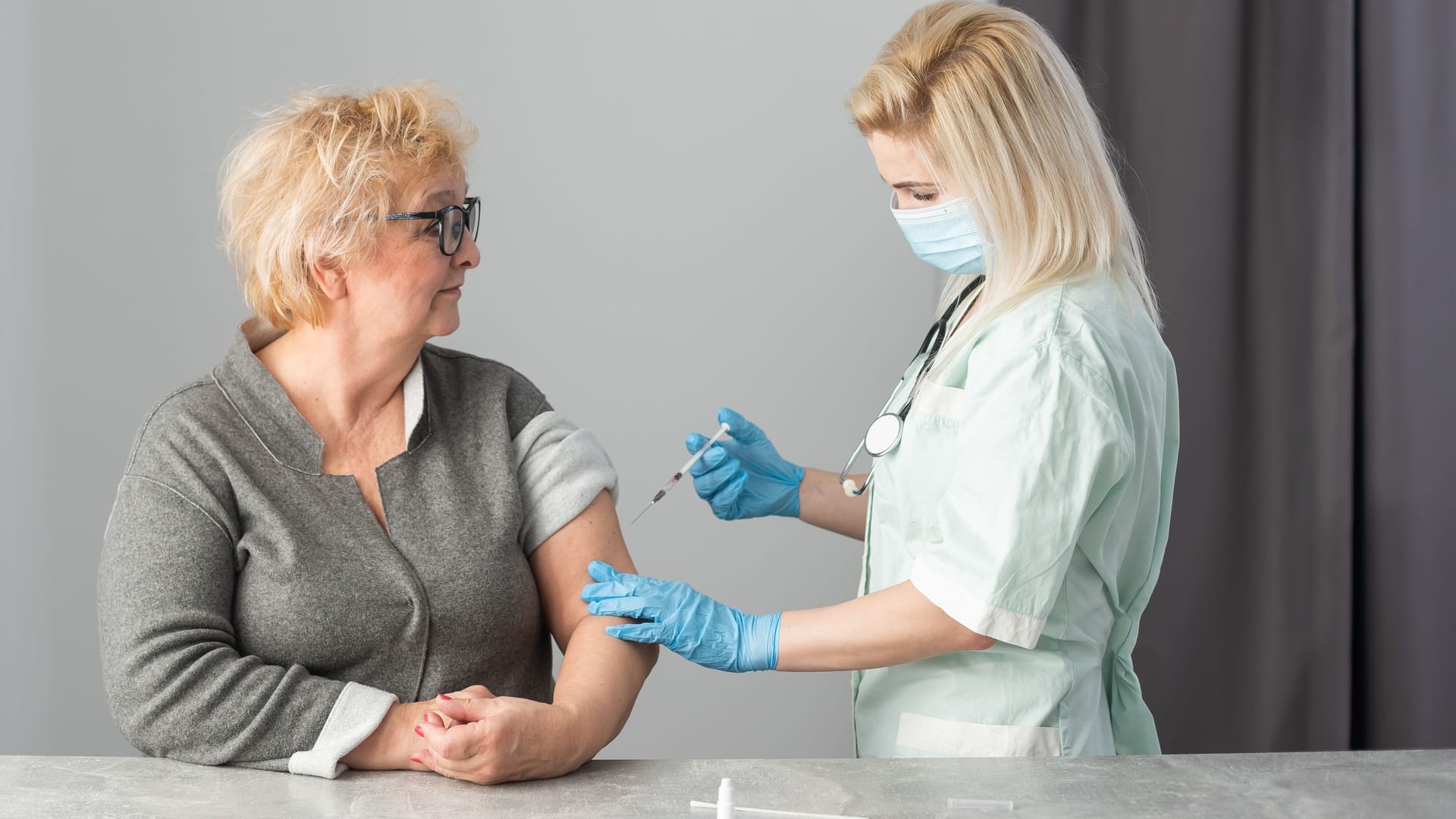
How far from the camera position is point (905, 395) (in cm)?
167

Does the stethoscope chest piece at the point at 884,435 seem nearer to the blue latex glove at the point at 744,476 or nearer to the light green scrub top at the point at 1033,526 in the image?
the light green scrub top at the point at 1033,526

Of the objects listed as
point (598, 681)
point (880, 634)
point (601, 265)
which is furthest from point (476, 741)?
point (601, 265)

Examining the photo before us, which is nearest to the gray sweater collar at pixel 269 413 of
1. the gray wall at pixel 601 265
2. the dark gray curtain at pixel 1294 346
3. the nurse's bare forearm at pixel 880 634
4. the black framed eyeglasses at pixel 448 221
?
the black framed eyeglasses at pixel 448 221

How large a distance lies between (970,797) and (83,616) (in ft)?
6.80

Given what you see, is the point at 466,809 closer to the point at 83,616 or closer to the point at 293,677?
the point at 293,677

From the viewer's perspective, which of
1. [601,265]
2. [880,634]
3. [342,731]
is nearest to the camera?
[342,731]

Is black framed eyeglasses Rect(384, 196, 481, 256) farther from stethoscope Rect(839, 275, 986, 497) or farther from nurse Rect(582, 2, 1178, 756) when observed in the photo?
stethoscope Rect(839, 275, 986, 497)

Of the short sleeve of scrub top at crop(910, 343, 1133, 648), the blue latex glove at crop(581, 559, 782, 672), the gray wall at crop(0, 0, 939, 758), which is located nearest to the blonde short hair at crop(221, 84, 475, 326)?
the blue latex glove at crop(581, 559, 782, 672)

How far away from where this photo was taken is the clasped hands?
125cm

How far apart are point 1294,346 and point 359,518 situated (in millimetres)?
2006

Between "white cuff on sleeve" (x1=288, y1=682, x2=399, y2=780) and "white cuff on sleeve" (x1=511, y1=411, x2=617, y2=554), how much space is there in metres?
0.34

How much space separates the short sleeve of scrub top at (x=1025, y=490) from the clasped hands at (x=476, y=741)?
18.0 inches

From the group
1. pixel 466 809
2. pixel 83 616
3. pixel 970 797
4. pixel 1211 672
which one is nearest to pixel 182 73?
pixel 83 616

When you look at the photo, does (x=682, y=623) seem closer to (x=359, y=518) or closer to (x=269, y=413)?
(x=359, y=518)
